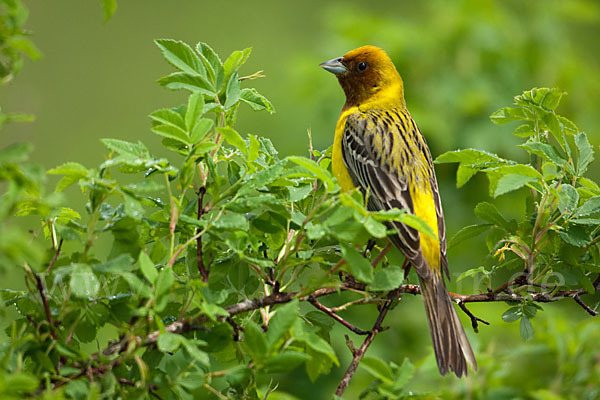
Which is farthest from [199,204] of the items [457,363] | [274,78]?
[274,78]

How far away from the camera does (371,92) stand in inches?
145

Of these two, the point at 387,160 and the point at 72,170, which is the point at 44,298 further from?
the point at 387,160

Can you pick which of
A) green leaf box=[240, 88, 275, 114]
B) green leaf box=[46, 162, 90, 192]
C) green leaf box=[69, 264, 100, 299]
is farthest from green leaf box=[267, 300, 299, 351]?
green leaf box=[240, 88, 275, 114]

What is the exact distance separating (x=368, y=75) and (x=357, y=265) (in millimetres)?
2298

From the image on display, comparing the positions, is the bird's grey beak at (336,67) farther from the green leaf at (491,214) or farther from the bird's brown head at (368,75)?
the green leaf at (491,214)

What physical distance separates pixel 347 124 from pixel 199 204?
Answer: 70.1 inches

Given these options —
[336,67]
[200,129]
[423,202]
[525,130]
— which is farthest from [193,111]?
[336,67]

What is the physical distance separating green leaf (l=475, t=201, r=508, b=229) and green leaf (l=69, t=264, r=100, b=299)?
118 cm

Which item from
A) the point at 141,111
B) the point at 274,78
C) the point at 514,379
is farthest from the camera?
the point at 141,111

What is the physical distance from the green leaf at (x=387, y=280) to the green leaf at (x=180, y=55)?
28.0 inches

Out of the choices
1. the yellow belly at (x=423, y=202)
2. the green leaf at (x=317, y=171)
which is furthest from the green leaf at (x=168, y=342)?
the yellow belly at (x=423, y=202)

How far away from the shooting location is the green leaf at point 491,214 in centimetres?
208

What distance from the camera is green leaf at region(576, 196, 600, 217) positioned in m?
1.91

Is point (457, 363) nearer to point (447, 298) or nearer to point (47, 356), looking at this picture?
point (447, 298)
